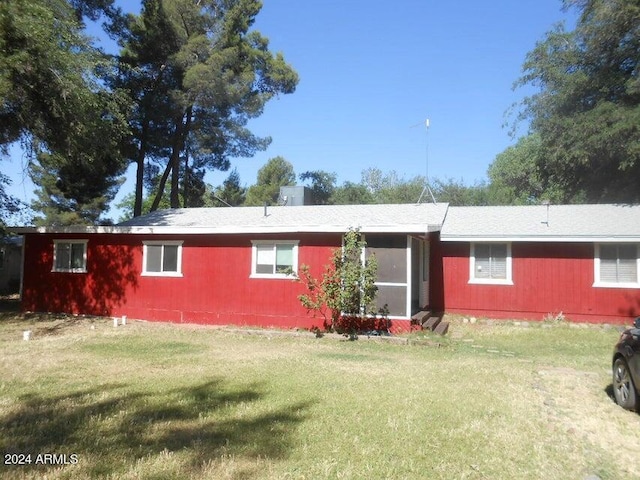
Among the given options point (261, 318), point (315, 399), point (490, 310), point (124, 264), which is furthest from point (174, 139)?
point (315, 399)

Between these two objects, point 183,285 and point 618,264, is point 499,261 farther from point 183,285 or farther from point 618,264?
point 183,285

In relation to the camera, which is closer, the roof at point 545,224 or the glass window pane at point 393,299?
the glass window pane at point 393,299

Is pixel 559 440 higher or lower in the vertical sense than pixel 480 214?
lower

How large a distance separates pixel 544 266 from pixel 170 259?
37.0ft

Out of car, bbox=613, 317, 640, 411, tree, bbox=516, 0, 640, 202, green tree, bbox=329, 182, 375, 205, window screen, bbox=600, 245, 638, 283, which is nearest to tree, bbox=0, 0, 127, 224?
car, bbox=613, 317, 640, 411

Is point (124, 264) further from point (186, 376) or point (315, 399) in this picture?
point (315, 399)

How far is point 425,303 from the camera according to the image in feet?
51.4

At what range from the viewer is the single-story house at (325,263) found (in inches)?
546

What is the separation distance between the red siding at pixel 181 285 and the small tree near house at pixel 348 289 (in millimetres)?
742

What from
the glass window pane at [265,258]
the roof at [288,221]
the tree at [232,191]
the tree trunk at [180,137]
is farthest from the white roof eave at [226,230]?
the tree at [232,191]

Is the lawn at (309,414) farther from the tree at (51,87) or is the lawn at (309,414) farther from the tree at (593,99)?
the tree at (593,99)

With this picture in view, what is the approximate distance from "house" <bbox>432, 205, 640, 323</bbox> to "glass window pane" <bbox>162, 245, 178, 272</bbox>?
322 inches

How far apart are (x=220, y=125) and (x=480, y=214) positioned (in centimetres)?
1507

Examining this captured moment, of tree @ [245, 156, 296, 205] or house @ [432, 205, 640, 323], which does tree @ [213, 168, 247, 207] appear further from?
house @ [432, 205, 640, 323]
